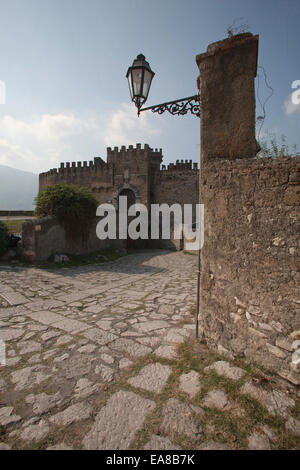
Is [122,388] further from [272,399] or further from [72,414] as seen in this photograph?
[272,399]

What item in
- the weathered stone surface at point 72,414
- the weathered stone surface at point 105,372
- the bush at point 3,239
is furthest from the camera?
the bush at point 3,239

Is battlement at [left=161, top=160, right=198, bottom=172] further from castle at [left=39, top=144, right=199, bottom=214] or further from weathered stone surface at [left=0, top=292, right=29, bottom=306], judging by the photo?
weathered stone surface at [left=0, top=292, right=29, bottom=306]

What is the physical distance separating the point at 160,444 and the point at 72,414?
2.23ft

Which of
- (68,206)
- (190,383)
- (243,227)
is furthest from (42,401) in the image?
(68,206)

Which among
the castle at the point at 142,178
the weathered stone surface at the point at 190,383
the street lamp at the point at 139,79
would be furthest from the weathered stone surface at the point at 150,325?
the castle at the point at 142,178

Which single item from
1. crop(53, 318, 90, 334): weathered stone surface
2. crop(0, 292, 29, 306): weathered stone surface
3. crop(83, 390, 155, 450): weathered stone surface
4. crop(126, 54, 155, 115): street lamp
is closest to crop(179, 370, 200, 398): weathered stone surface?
crop(83, 390, 155, 450): weathered stone surface

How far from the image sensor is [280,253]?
1895mm

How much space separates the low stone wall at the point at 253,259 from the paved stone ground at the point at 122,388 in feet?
0.98

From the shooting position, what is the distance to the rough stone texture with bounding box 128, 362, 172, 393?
1.95 m

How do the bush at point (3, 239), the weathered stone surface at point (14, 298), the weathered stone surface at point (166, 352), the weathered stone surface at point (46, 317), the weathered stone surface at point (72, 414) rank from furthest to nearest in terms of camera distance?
1. the bush at point (3, 239)
2. the weathered stone surface at point (14, 298)
3. the weathered stone surface at point (46, 317)
4. the weathered stone surface at point (166, 352)
5. the weathered stone surface at point (72, 414)

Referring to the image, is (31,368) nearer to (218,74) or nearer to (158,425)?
(158,425)

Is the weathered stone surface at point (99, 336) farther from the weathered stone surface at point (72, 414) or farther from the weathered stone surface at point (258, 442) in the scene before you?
the weathered stone surface at point (258, 442)

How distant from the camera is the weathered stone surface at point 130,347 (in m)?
2.51

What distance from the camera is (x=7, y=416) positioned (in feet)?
5.46
